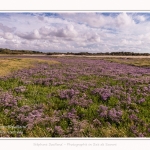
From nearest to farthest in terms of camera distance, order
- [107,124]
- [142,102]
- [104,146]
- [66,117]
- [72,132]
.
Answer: [104,146] → [72,132] → [107,124] → [66,117] → [142,102]

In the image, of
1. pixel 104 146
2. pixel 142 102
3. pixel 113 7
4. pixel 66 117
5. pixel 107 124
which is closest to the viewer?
pixel 104 146

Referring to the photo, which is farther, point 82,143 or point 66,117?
point 66,117

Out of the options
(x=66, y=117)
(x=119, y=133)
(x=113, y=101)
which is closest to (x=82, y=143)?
(x=119, y=133)

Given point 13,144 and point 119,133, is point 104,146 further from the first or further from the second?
point 13,144

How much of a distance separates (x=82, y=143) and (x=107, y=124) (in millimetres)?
1398

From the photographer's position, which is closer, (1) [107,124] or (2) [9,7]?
(1) [107,124]

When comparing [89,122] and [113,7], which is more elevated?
[113,7]

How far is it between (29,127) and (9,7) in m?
5.12

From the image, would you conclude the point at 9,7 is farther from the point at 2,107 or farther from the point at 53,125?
the point at 53,125

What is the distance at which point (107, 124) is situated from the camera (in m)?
6.67

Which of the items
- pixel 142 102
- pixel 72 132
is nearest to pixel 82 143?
pixel 72 132

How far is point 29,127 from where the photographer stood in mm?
6363

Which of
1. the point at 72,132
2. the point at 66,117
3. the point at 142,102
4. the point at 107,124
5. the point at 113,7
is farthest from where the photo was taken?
the point at 142,102

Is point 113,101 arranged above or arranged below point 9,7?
below
